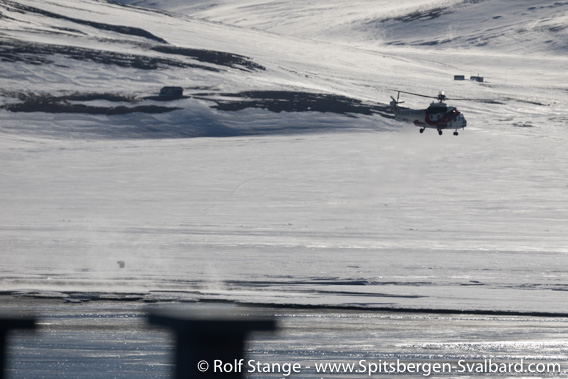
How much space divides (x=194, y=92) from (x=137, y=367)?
7379 centimetres

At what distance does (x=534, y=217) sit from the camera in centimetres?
4706

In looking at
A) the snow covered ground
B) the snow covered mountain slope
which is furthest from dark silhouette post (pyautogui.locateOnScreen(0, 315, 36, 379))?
the snow covered mountain slope

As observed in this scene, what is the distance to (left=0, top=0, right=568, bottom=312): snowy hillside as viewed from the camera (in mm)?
31297

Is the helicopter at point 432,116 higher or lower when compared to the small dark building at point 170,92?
higher

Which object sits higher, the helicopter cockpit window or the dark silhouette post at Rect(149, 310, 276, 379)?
the dark silhouette post at Rect(149, 310, 276, 379)

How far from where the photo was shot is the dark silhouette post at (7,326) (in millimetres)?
3623

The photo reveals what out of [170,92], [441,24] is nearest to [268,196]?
[170,92]

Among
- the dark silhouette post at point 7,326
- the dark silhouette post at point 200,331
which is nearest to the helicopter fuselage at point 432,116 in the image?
the dark silhouette post at point 200,331

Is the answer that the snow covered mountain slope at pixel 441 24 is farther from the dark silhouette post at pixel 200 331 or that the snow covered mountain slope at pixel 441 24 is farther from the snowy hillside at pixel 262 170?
the dark silhouette post at pixel 200 331

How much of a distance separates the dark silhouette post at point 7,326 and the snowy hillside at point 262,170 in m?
23.4

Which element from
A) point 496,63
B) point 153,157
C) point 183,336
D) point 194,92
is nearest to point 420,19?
point 496,63

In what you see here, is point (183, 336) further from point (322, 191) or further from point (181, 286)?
point (322, 191)

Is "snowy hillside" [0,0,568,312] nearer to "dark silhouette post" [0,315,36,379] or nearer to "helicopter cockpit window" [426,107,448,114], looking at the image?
"helicopter cockpit window" [426,107,448,114]

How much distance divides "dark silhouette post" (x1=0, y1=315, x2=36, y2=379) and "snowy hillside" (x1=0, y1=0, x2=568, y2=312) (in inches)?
922
